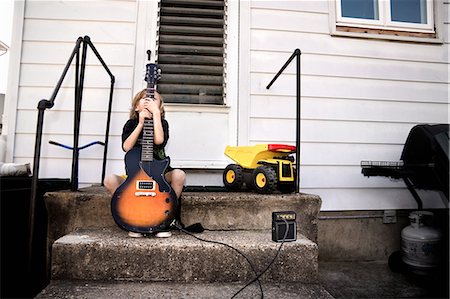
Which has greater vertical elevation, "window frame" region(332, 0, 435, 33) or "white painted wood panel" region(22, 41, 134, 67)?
"window frame" region(332, 0, 435, 33)

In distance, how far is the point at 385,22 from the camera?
2986mm

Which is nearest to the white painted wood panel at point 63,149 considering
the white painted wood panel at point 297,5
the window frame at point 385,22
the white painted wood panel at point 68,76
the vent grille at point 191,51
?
the white painted wood panel at point 68,76

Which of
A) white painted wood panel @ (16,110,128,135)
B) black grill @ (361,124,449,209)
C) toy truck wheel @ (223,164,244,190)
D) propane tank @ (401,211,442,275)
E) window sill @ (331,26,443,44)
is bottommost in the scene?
propane tank @ (401,211,442,275)

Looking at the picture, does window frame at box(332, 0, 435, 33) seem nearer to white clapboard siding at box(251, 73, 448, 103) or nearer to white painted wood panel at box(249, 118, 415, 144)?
white clapboard siding at box(251, 73, 448, 103)

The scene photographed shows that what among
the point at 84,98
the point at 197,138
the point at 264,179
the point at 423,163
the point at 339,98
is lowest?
the point at 264,179

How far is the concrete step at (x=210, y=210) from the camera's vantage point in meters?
1.79

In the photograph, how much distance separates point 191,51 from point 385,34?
1926 mm

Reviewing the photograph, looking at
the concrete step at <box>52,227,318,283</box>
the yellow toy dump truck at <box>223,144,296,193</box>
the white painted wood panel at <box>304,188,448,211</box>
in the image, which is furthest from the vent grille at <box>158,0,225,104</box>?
the concrete step at <box>52,227,318,283</box>

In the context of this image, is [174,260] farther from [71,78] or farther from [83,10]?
[83,10]

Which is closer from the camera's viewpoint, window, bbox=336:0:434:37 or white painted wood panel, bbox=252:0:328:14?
white painted wood panel, bbox=252:0:328:14

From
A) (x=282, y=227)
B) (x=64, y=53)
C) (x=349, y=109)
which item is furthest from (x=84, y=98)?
(x=349, y=109)

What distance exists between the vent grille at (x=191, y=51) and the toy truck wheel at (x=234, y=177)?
29.2 inches

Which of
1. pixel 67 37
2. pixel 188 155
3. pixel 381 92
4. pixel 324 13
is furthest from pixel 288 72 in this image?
pixel 67 37

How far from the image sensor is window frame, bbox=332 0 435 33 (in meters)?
2.93
